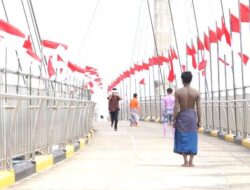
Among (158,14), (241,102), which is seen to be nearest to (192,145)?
(241,102)

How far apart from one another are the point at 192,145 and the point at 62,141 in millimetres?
3864

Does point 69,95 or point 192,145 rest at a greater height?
point 69,95

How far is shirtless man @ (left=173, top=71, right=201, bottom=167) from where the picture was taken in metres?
13.3

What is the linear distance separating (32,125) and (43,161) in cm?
75

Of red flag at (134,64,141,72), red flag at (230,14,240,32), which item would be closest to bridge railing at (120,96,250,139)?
red flag at (230,14,240,32)

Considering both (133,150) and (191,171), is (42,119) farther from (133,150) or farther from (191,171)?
(133,150)

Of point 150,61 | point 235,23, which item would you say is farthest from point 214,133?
point 150,61

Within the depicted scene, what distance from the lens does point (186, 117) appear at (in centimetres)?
1335

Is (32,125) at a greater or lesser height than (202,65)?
lesser

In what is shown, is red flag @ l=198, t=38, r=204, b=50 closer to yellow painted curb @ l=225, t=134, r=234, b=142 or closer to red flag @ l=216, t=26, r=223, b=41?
red flag @ l=216, t=26, r=223, b=41

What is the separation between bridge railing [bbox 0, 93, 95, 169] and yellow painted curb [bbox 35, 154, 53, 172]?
0.15 meters

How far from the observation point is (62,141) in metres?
16.1

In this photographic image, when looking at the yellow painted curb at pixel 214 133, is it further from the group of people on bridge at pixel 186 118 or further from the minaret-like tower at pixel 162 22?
the minaret-like tower at pixel 162 22

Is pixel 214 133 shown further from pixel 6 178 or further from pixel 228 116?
pixel 6 178
